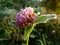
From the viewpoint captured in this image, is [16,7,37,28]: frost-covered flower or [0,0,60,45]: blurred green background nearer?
[16,7,37,28]: frost-covered flower

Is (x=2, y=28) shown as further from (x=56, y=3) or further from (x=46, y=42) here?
(x=56, y=3)

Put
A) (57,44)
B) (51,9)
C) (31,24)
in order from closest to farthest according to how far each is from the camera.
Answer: (31,24)
(57,44)
(51,9)

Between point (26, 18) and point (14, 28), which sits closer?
point (26, 18)

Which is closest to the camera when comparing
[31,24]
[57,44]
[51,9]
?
[31,24]

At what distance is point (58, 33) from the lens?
4.27 feet

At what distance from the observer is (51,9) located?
145 cm

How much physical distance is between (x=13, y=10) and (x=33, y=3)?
0.44 feet

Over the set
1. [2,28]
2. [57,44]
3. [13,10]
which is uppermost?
[13,10]

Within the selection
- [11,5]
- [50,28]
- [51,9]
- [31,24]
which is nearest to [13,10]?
[11,5]

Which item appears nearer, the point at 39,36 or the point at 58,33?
the point at 39,36

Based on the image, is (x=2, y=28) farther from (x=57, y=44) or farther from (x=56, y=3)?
(x=56, y=3)

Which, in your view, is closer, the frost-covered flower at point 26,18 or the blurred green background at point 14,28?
the frost-covered flower at point 26,18

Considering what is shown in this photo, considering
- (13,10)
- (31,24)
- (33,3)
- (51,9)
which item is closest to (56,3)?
(51,9)

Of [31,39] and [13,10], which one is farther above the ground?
[13,10]
